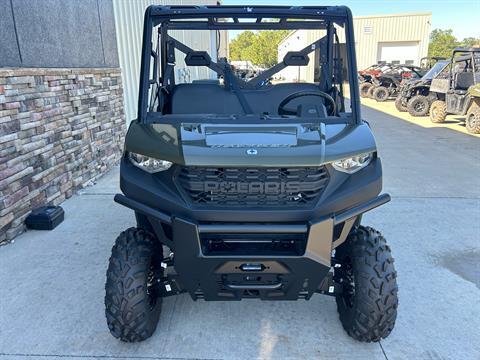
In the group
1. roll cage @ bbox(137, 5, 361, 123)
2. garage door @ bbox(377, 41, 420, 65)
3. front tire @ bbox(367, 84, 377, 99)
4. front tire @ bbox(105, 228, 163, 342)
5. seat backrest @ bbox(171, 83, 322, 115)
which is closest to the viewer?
front tire @ bbox(105, 228, 163, 342)

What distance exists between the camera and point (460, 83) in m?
10.0

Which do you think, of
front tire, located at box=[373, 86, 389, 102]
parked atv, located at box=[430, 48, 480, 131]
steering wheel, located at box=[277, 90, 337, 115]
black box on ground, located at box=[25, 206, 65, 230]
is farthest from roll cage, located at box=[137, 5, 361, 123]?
front tire, located at box=[373, 86, 389, 102]

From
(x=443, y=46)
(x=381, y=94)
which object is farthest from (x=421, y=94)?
(x=443, y=46)

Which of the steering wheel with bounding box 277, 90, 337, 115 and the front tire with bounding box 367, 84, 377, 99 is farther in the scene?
the front tire with bounding box 367, 84, 377, 99

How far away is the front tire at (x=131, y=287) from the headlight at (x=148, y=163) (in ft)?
1.41

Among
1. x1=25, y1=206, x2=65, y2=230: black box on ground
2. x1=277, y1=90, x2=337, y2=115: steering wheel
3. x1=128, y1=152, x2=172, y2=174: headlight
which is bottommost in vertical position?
x1=25, y1=206, x2=65, y2=230: black box on ground

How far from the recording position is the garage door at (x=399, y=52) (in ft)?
89.3

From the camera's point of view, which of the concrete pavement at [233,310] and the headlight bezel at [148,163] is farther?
the concrete pavement at [233,310]

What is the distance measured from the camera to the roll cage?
2512 mm

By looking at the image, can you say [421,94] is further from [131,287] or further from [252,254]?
[131,287]

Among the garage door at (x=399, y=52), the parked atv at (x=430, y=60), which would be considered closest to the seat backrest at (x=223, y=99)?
the parked atv at (x=430, y=60)

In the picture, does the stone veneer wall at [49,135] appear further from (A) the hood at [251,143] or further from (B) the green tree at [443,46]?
(B) the green tree at [443,46]

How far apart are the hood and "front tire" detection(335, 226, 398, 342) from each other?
56cm

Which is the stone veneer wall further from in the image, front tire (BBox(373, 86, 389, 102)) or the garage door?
the garage door
